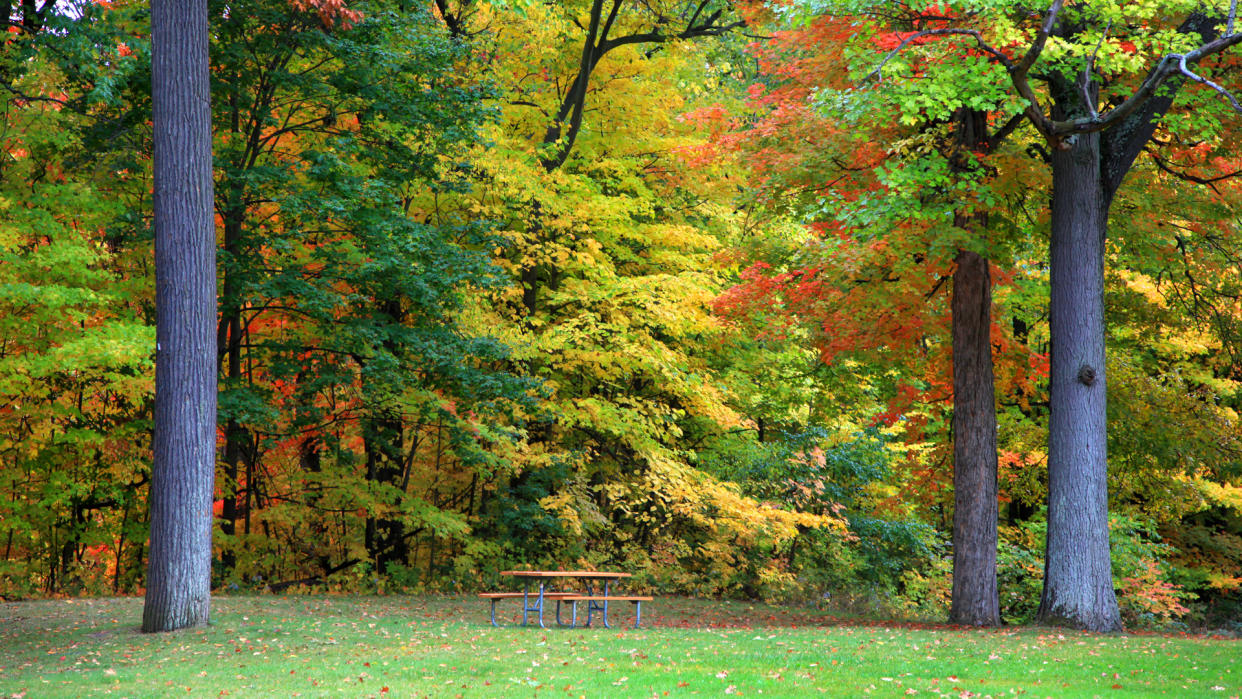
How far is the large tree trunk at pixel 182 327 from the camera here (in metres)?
9.43

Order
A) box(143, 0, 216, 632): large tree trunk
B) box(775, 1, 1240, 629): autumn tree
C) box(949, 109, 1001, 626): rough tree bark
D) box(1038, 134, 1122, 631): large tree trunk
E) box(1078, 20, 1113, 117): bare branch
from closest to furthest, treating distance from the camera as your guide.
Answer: box(1078, 20, 1113, 117): bare branch, box(143, 0, 216, 632): large tree trunk, box(775, 1, 1240, 629): autumn tree, box(1038, 134, 1122, 631): large tree trunk, box(949, 109, 1001, 626): rough tree bark

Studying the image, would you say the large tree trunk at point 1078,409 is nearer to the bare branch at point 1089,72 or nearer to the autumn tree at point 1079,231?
the autumn tree at point 1079,231

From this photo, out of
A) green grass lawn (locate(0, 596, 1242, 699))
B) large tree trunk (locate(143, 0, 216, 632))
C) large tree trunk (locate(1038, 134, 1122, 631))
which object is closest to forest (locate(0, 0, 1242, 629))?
large tree trunk (locate(1038, 134, 1122, 631))

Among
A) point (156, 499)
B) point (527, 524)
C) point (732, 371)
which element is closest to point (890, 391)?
point (732, 371)

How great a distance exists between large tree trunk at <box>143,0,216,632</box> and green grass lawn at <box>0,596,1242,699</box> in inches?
26.2

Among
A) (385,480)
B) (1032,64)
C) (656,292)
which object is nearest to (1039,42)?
(1032,64)

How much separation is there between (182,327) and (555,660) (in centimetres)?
508

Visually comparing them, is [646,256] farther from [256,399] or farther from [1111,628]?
[1111,628]

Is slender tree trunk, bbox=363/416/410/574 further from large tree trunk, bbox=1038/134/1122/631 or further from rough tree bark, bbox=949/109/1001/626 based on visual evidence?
large tree trunk, bbox=1038/134/1122/631

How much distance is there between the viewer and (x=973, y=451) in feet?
40.6

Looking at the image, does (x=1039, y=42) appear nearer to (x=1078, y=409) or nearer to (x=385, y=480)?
(x=1078, y=409)

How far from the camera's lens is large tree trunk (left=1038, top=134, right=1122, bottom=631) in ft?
35.8

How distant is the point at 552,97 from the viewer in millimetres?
17422

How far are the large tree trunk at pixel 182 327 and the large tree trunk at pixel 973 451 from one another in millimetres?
8993
